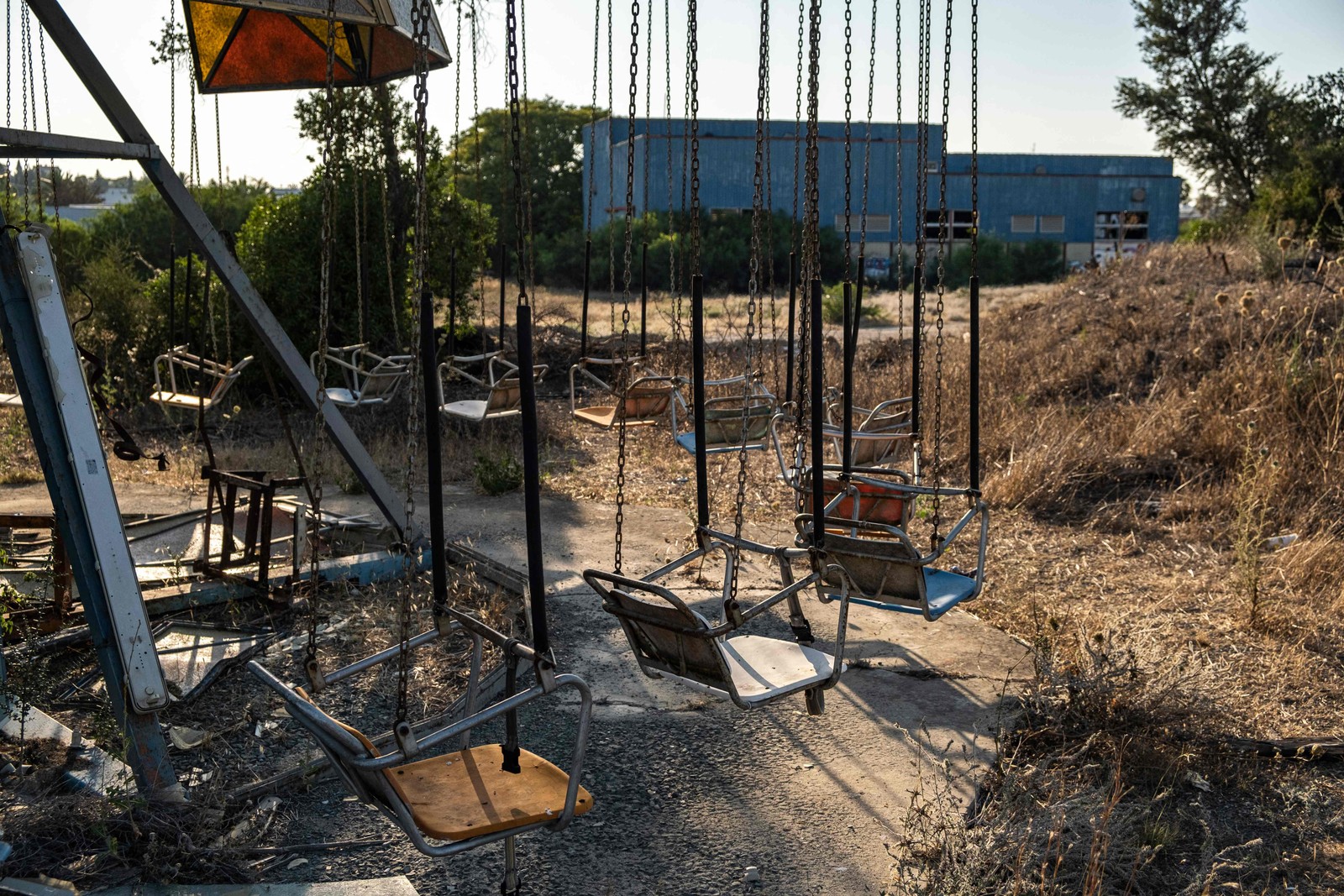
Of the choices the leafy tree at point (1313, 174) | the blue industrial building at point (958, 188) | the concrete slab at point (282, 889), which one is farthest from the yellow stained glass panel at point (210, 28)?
the blue industrial building at point (958, 188)

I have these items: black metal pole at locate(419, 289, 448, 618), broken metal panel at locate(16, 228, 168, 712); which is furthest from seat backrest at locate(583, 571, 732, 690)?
broken metal panel at locate(16, 228, 168, 712)

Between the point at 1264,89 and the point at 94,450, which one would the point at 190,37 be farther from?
the point at 1264,89

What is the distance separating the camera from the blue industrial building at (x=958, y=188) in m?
34.5

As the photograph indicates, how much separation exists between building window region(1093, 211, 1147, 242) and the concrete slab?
3942 centimetres

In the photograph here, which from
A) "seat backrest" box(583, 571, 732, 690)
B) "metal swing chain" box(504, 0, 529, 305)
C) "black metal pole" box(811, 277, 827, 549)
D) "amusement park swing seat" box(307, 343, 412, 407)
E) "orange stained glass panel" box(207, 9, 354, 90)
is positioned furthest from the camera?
"amusement park swing seat" box(307, 343, 412, 407)

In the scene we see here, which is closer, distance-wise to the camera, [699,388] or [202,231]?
[699,388]

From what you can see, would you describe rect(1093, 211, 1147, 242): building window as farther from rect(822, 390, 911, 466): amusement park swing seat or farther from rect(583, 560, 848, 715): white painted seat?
rect(583, 560, 848, 715): white painted seat

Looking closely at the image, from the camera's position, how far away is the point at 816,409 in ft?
12.2

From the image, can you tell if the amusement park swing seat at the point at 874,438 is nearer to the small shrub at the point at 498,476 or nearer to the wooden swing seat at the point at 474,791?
the small shrub at the point at 498,476

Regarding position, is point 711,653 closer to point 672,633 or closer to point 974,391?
point 672,633

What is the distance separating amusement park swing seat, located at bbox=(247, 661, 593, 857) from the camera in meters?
2.56

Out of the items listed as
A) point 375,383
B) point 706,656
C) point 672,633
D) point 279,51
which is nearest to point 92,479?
point 672,633

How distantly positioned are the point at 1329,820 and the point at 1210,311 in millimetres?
9019

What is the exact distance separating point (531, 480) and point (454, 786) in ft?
2.69
